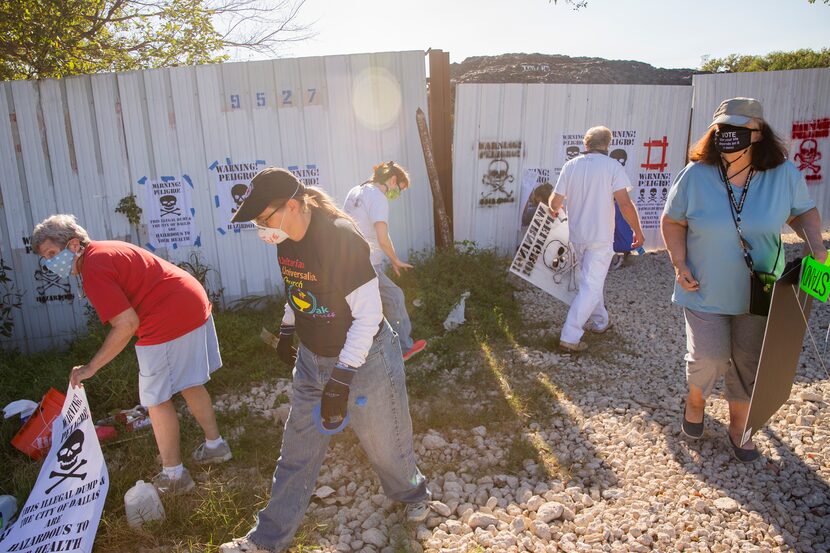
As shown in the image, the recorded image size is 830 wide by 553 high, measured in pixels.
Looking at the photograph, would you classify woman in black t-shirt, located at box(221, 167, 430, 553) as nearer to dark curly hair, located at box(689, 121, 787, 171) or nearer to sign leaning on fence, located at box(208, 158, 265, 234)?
dark curly hair, located at box(689, 121, 787, 171)

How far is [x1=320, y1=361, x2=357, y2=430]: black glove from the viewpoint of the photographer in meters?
2.63

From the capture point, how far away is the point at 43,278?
23.4 feet

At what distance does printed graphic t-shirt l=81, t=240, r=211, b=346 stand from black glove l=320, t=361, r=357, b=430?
4.64 ft

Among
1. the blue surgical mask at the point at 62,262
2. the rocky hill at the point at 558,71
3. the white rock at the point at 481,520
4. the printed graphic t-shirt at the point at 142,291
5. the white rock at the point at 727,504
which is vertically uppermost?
the rocky hill at the point at 558,71

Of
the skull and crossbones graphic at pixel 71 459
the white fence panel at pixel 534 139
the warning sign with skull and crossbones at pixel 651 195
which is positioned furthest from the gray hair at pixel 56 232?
the warning sign with skull and crossbones at pixel 651 195

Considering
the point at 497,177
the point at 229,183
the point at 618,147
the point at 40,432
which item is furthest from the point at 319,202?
the point at 618,147

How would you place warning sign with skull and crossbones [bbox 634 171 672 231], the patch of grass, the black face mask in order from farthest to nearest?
warning sign with skull and crossbones [bbox 634 171 672 231] → the patch of grass → the black face mask

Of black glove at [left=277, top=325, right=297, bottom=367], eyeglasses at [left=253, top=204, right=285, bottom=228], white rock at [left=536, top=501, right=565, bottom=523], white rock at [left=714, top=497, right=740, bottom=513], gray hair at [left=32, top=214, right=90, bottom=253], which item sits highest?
eyeglasses at [left=253, top=204, right=285, bottom=228]

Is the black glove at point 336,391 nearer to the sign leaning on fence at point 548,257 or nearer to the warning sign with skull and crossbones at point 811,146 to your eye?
the sign leaning on fence at point 548,257

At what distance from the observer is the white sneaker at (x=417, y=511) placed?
3189mm

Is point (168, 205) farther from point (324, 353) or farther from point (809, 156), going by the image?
point (809, 156)

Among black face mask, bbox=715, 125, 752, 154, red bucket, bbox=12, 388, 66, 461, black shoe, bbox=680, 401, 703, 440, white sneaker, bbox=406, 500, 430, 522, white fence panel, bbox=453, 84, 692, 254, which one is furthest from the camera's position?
white fence panel, bbox=453, 84, 692, 254

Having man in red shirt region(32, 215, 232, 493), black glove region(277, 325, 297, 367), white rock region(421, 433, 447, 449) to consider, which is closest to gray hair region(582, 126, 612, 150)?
white rock region(421, 433, 447, 449)

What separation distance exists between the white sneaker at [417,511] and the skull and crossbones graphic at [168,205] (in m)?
5.43
